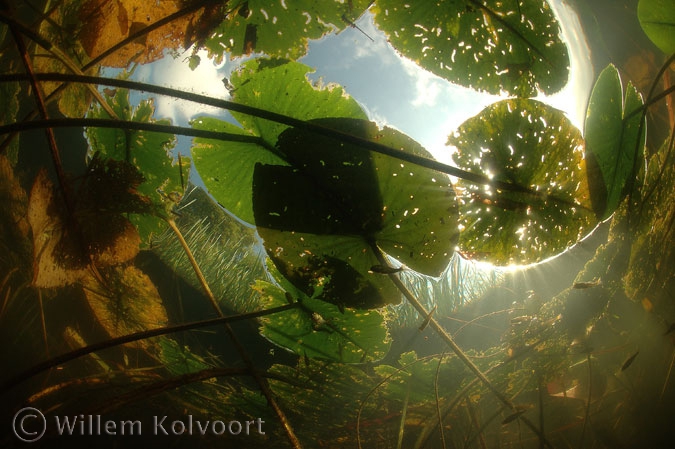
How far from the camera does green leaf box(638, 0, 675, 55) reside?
42.1 inches

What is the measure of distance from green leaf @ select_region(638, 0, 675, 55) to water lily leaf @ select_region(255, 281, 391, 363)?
1.50 meters

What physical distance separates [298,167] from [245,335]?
9.39ft

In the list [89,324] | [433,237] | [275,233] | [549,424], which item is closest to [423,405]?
[549,424]

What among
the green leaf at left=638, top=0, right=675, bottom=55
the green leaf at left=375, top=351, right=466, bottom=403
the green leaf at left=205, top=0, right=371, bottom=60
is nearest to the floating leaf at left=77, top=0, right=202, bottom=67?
the green leaf at left=205, top=0, right=371, bottom=60

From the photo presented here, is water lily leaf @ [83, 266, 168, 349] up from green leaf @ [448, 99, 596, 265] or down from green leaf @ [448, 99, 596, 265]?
up

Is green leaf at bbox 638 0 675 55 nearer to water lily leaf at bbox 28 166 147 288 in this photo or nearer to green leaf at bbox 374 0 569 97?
→ green leaf at bbox 374 0 569 97

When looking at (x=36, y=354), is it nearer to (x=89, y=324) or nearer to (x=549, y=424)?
(x=89, y=324)

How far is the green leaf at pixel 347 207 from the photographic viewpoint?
0.96 metres

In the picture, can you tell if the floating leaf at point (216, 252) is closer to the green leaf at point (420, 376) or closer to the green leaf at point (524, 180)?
the green leaf at point (420, 376)

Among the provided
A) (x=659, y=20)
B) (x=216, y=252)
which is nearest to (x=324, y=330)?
(x=659, y=20)

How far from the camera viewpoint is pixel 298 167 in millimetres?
996

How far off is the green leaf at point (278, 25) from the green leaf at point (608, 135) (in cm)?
89

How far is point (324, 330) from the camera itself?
1463 millimetres

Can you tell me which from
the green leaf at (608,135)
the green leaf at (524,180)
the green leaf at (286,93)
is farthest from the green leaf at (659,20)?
the green leaf at (286,93)
